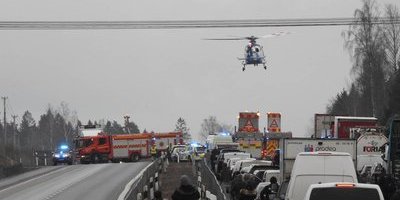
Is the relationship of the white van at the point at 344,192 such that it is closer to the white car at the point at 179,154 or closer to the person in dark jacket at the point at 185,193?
the person in dark jacket at the point at 185,193

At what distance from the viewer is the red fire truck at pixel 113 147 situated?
80.9m

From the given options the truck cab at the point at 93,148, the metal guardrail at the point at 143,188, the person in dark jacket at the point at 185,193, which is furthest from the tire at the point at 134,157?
the person in dark jacket at the point at 185,193

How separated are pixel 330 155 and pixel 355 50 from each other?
53.8 m

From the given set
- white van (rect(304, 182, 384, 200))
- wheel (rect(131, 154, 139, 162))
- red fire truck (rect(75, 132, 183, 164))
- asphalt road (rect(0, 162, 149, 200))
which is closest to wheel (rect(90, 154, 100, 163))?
red fire truck (rect(75, 132, 183, 164))

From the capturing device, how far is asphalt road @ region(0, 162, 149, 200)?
36.3 meters

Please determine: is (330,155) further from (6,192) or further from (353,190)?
(6,192)

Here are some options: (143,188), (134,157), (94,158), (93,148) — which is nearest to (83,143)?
(93,148)

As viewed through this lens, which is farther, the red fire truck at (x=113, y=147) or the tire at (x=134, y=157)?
the tire at (x=134, y=157)

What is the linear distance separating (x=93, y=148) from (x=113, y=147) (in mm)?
1854

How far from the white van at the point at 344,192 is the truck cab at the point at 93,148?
67.0 meters

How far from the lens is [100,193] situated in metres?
37.2

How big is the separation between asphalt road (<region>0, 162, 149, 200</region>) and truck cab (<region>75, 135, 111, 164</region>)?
23.6 metres

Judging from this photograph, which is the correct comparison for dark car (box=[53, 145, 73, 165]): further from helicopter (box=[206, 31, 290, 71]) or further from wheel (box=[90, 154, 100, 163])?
helicopter (box=[206, 31, 290, 71])

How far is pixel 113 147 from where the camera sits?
81812 mm
